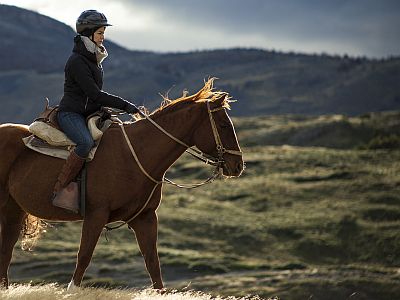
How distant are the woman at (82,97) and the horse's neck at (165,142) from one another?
51cm

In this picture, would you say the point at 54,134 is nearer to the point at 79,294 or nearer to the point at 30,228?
the point at 30,228

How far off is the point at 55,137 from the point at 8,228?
191cm

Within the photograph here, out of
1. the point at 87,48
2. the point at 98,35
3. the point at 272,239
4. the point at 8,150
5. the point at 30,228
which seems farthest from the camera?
the point at 272,239

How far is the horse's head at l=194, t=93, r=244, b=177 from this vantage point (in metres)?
11.3

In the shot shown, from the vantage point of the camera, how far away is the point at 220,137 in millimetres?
11383

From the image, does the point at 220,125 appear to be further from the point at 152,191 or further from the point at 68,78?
the point at 68,78

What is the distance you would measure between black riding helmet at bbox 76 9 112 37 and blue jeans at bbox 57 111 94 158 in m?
1.26

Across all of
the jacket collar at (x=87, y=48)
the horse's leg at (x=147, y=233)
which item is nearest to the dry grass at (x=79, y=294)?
the horse's leg at (x=147, y=233)

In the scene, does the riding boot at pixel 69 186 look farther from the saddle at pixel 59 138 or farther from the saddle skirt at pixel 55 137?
the saddle skirt at pixel 55 137

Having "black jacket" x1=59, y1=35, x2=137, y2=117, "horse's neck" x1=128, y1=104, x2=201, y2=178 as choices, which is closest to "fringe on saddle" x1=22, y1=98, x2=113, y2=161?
"black jacket" x1=59, y1=35, x2=137, y2=117

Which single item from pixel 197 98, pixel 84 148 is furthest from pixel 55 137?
pixel 197 98

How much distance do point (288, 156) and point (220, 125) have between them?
65.4 metres

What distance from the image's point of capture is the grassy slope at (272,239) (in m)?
36.7

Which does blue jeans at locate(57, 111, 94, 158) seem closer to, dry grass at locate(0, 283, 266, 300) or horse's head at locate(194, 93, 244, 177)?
horse's head at locate(194, 93, 244, 177)
